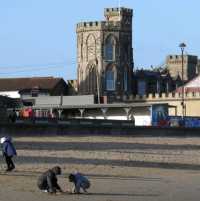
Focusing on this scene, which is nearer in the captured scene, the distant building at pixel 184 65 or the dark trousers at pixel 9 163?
the dark trousers at pixel 9 163

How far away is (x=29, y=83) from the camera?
119938 millimetres

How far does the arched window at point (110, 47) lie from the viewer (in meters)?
124

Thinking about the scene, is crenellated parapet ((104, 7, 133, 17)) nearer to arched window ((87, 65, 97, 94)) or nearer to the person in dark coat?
arched window ((87, 65, 97, 94))

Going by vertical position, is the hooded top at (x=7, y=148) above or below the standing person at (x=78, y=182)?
above

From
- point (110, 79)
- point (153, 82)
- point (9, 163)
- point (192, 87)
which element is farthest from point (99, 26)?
point (9, 163)

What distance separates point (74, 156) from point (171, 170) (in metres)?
6.41

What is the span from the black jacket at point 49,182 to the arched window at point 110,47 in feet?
333

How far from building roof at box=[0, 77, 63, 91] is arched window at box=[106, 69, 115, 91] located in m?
7.04

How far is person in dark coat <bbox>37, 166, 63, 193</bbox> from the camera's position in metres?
21.9

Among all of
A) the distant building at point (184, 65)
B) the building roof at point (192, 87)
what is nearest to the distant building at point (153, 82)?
the distant building at point (184, 65)

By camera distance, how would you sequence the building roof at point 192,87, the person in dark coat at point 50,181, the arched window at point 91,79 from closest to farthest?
the person in dark coat at point 50,181 < the building roof at point 192,87 < the arched window at point 91,79

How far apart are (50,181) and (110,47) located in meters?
103

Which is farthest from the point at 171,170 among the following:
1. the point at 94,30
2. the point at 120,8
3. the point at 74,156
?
the point at 120,8

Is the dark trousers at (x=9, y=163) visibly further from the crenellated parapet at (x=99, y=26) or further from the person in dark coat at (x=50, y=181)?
the crenellated parapet at (x=99, y=26)
